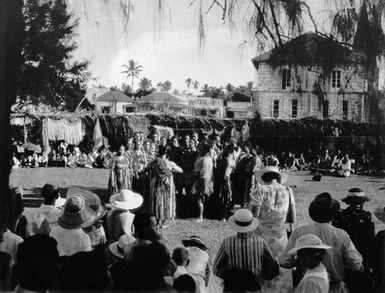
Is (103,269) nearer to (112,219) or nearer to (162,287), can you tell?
(162,287)

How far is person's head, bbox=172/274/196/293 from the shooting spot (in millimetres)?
3176

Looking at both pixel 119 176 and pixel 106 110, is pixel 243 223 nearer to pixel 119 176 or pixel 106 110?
pixel 119 176

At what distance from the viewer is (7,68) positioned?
457 cm

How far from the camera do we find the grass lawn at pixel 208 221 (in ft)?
25.9

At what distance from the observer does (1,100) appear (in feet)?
14.8

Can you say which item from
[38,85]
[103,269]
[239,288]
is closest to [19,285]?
[103,269]

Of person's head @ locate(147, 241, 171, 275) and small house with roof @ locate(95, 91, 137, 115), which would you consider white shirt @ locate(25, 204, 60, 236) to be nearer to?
person's head @ locate(147, 241, 171, 275)

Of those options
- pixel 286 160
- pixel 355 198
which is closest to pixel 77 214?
pixel 355 198

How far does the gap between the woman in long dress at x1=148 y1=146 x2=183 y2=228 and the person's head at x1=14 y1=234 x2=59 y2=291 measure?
16.9 ft

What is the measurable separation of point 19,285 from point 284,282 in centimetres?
235

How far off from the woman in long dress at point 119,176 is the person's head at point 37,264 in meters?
5.51

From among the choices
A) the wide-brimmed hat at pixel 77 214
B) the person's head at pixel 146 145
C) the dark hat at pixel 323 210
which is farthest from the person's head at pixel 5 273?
the person's head at pixel 146 145

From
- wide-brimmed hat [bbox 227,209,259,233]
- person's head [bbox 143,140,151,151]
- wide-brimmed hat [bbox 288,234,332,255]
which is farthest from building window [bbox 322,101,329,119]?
person's head [bbox 143,140,151,151]

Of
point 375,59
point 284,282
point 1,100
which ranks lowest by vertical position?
point 284,282
